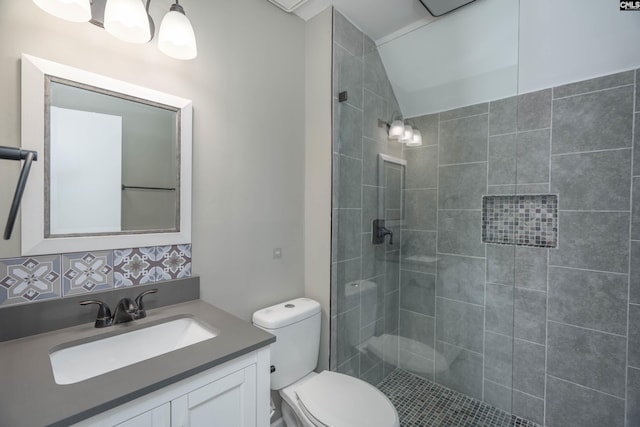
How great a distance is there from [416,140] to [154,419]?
68.1 inches

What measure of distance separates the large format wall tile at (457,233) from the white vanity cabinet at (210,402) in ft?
4.31

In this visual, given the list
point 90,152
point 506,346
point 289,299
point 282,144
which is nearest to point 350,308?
point 289,299

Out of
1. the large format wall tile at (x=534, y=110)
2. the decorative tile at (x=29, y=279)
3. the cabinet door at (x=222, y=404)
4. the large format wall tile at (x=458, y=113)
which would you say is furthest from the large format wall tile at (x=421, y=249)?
the decorative tile at (x=29, y=279)

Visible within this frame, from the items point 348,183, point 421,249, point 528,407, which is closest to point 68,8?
point 348,183

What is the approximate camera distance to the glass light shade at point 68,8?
89 centimetres

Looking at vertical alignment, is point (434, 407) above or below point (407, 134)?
below

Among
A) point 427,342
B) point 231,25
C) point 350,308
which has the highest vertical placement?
point 231,25

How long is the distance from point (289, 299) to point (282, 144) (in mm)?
973

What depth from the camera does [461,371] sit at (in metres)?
1.83

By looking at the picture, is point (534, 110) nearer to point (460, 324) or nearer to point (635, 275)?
point (635, 275)

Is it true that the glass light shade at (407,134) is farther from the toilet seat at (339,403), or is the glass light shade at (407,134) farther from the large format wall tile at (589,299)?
the toilet seat at (339,403)

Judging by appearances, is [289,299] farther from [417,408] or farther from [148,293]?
[417,408]

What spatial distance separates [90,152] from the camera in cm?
109

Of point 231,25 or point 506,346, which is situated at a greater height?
point 231,25
